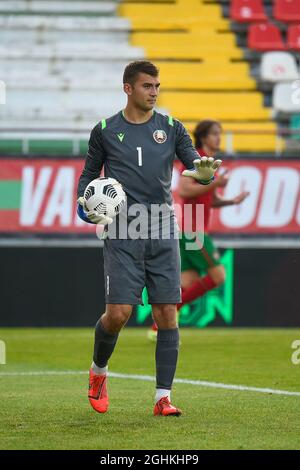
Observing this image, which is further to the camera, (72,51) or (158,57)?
(158,57)

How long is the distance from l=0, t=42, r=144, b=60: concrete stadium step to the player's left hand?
43.9 feet

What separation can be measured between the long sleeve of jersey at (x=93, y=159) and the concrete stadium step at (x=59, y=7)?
1419cm

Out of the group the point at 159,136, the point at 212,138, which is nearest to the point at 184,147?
the point at 159,136

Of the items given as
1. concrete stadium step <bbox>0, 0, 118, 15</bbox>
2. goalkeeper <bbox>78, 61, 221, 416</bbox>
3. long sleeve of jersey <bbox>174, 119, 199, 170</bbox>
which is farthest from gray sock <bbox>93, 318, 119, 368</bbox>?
concrete stadium step <bbox>0, 0, 118, 15</bbox>

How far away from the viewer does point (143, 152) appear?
734cm

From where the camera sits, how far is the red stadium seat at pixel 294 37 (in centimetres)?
2091

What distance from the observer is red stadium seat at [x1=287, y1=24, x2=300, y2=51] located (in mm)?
20906

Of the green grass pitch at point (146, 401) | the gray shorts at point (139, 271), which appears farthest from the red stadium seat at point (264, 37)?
the gray shorts at point (139, 271)

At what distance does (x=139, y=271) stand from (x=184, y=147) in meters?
0.81

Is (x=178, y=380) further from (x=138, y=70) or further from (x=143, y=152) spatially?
(x=138, y=70)

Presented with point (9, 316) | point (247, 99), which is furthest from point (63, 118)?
point (9, 316)
